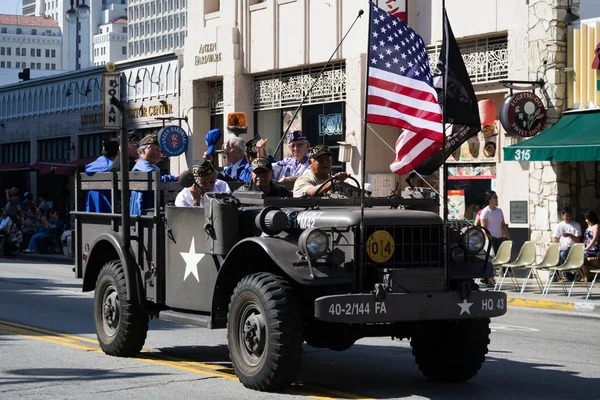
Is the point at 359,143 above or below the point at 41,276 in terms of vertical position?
above

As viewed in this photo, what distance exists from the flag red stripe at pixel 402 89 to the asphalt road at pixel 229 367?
7.68ft

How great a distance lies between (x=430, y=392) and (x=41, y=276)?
15.9 m

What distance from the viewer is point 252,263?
29.0 feet

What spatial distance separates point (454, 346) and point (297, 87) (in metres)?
20.8

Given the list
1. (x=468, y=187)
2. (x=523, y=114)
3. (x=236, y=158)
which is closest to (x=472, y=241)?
(x=236, y=158)

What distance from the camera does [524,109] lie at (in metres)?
21.5

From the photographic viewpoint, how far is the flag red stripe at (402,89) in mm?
9040

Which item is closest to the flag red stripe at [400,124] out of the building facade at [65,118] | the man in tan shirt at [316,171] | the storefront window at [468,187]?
the man in tan shirt at [316,171]

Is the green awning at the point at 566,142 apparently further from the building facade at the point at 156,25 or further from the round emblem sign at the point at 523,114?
the building facade at the point at 156,25

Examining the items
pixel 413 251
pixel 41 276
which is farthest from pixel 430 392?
pixel 41 276

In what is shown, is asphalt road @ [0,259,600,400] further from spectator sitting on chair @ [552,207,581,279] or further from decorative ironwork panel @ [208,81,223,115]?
decorative ironwork panel @ [208,81,223,115]

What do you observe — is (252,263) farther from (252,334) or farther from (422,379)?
(422,379)

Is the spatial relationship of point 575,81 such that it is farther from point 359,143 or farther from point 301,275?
point 301,275

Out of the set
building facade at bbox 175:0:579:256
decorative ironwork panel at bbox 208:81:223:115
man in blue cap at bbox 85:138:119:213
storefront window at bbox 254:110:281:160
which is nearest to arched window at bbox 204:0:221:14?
building facade at bbox 175:0:579:256
